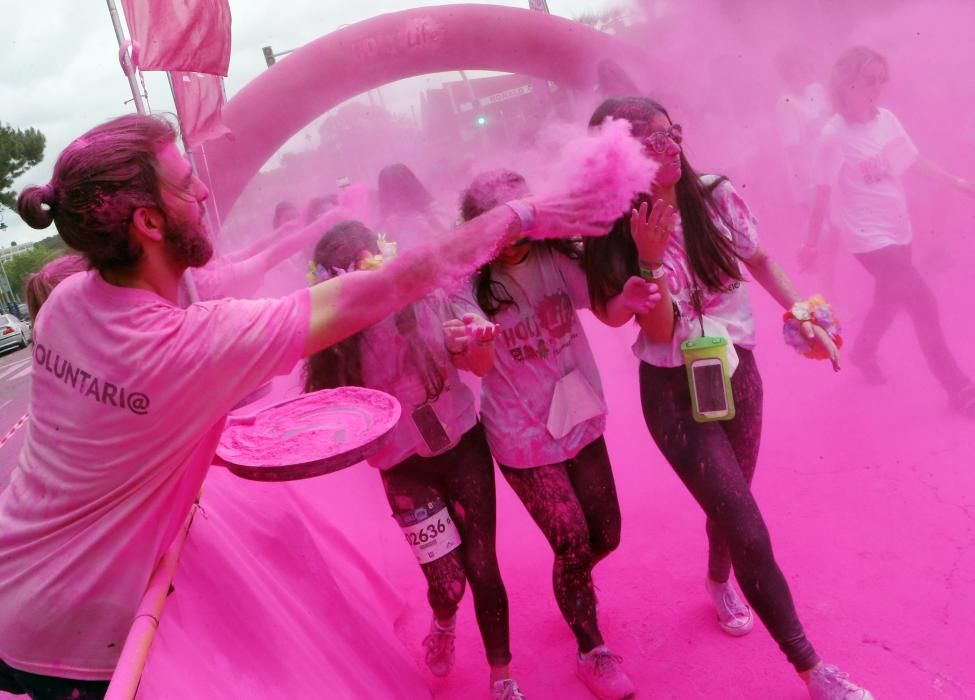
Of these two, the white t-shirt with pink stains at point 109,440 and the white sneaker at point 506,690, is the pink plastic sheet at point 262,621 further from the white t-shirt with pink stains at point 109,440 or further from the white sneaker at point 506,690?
the white sneaker at point 506,690

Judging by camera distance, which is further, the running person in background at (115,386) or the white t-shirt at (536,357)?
the white t-shirt at (536,357)

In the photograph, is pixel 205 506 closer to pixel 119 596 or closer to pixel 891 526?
pixel 119 596

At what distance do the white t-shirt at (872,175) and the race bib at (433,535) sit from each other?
3168mm

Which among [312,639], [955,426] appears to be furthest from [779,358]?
[312,639]

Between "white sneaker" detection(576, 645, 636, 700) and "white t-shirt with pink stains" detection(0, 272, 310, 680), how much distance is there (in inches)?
60.8

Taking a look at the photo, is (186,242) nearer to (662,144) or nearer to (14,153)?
(662,144)

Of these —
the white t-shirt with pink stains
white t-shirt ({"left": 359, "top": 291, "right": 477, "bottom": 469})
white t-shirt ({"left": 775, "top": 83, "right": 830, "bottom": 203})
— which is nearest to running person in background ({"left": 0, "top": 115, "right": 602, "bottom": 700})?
the white t-shirt with pink stains

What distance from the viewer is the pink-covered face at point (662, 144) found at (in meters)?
2.30

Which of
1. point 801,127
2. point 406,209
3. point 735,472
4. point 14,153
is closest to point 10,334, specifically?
point 14,153

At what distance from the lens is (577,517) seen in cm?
246

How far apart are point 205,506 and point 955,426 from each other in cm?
357

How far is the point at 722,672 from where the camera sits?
249 centimetres

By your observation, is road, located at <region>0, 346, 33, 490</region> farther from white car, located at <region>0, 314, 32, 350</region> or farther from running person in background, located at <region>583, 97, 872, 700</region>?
running person in background, located at <region>583, 97, 872, 700</region>

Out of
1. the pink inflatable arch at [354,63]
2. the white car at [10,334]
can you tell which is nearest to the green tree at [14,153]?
the white car at [10,334]
